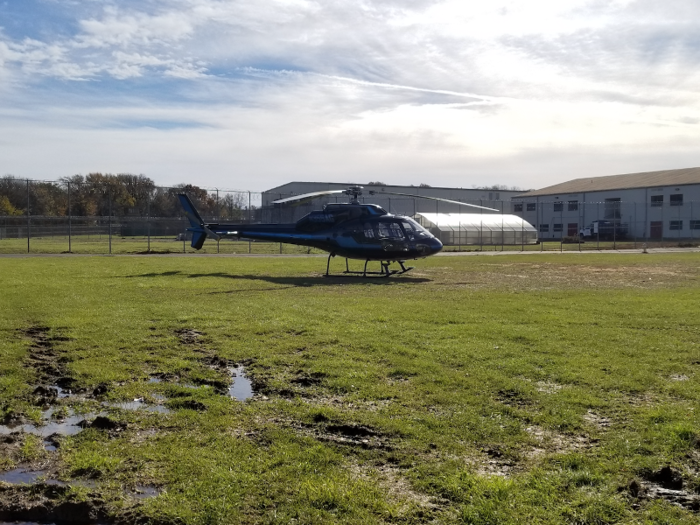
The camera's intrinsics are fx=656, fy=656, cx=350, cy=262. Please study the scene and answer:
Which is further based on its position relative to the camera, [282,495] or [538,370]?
[538,370]

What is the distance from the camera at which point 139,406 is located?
6.00m

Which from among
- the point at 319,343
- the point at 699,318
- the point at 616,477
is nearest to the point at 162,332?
the point at 319,343

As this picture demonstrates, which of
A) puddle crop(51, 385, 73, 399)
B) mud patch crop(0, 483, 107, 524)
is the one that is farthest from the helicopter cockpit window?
mud patch crop(0, 483, 107, 524)

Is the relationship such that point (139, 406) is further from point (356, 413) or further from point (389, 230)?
point (389, 230)

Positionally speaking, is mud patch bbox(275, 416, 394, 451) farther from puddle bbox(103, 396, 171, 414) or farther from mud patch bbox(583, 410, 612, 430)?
mud patch bbox(583, 410, 612, 430)

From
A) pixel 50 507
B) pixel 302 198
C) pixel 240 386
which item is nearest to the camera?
pixel 50 507

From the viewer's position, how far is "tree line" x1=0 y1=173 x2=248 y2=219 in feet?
118

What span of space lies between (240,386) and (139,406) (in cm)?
111

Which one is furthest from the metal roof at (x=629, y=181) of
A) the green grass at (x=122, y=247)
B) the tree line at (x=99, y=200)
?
the tree line at (x=99, y=200)

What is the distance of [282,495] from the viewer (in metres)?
4.02

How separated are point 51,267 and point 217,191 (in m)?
17.1

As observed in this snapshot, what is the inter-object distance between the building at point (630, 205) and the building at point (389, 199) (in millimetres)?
5289

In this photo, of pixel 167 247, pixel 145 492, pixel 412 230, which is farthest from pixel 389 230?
pixel 167 247

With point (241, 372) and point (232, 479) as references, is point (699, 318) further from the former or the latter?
point (232, 479)
